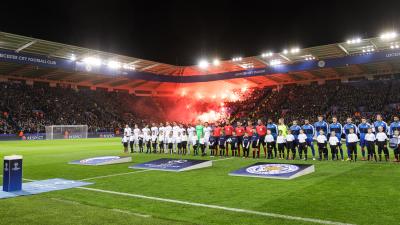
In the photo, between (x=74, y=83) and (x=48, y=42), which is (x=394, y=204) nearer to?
(x=48, y=42)

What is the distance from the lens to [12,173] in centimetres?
899

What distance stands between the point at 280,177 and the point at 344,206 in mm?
3505

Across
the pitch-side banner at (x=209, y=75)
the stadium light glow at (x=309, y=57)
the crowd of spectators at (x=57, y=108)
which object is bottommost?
the crowd of spectators at (x=57, y=108)

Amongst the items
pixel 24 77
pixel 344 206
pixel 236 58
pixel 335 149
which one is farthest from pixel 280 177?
pixel 24 77

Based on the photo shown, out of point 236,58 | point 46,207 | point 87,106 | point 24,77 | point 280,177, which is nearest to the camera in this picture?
point 46,207

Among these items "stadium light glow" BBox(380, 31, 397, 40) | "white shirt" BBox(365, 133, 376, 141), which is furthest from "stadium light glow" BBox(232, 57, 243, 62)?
"white shirt" BBox(365, 133, 376, 141)

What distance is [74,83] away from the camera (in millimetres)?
53062

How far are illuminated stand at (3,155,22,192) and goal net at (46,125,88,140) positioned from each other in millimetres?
34965

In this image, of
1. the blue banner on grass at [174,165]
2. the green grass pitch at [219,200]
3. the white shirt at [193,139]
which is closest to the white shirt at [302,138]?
the green grass pitch at [219,200]

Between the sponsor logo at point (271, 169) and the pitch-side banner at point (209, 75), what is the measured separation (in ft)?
95.6

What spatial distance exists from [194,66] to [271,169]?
39819mm

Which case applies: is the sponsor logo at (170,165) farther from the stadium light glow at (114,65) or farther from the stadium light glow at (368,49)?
the stadium light glow at (114,65)

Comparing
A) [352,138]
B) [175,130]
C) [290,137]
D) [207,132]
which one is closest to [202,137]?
[207,132]

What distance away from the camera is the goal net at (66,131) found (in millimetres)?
41812
